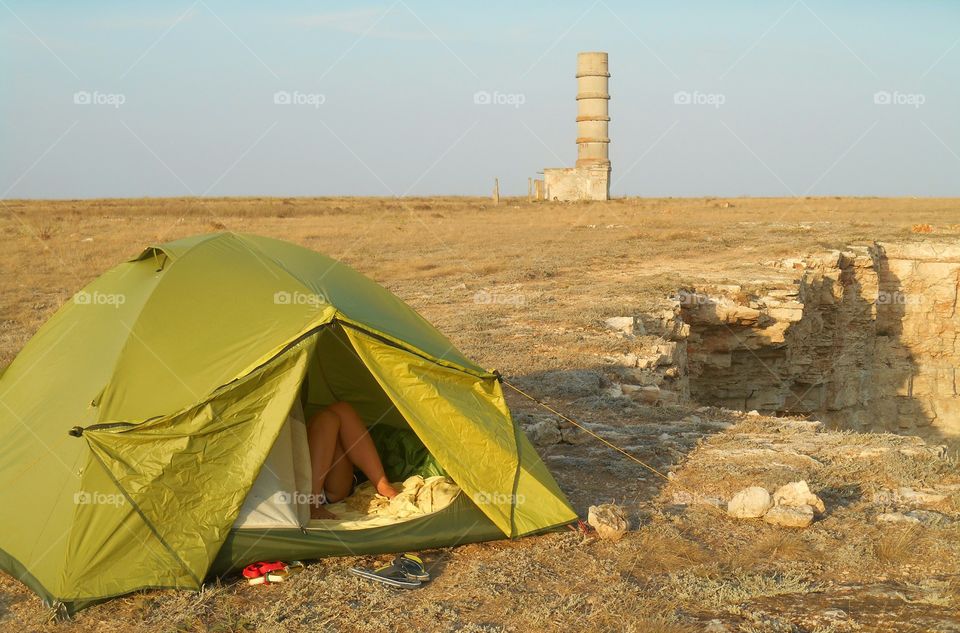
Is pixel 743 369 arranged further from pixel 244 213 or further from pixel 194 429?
pixel 244 213

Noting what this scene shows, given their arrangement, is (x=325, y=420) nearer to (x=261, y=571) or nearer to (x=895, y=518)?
(x=261, y=571)

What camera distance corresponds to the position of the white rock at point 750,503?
570 centimetres

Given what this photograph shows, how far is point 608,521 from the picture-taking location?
5.40 m

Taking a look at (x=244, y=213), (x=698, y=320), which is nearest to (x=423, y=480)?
(x=698, y=320)

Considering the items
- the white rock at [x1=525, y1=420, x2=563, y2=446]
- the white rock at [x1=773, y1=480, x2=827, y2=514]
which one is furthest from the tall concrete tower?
the white rock at [x1=773, y1=480, x2=827, y2=514]

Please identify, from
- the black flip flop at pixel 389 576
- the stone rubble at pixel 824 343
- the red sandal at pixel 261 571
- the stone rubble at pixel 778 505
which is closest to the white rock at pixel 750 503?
the stone rubble at pixel 778 505

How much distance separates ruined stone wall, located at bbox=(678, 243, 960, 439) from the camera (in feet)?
47.2

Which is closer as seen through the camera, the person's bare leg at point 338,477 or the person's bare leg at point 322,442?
the person's bare leg at point 322,442

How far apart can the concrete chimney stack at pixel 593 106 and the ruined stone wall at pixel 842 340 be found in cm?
2108

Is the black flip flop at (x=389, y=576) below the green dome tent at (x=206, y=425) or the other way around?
below

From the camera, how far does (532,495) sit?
546 centimetres

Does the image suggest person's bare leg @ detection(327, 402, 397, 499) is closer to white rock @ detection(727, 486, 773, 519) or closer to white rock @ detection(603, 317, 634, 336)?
white rock @ detection(727, 486, 773, 519)

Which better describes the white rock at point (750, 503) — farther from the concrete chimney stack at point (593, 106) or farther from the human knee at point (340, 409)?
the concrete chimney stack at point (593, 106)

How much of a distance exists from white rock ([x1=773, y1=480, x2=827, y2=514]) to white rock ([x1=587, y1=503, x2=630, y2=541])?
112 cm
